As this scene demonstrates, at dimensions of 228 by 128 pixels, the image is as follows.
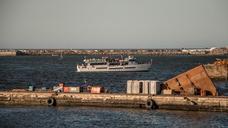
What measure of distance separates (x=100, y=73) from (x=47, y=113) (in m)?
95.9

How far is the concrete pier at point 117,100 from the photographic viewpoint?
6438 centimetres

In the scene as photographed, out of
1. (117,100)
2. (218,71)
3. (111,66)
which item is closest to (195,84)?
(117,100)

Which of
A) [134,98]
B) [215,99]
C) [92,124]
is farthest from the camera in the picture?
[134,98]

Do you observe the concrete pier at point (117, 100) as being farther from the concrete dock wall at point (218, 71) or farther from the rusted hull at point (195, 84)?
the concrete dock wall at point (218, 71)

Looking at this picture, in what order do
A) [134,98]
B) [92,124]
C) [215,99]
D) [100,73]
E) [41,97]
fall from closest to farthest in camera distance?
[92,124] < [215,99] < [134,98] < [41,97] < [100,73]

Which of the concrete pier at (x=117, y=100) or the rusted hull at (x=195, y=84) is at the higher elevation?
the rusted hull at (x=195, y=84)

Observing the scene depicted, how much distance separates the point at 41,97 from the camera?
7294 centimetres

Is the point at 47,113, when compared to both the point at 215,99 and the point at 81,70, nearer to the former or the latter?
the point at 215,99

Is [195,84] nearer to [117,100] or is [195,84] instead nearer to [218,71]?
[117,100]

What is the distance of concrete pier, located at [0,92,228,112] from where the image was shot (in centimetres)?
6438

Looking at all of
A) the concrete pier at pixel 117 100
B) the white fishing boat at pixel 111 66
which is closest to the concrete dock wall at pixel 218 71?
the white fishing boat at pixel 111 66

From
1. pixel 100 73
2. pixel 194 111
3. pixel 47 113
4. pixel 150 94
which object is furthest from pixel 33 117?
pixel 100 73

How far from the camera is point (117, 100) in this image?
68.9m

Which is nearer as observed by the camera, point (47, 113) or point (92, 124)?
point (92, 124)
